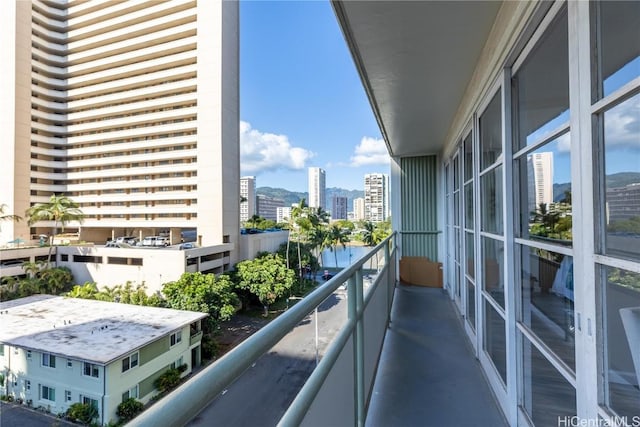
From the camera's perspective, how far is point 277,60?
64.9 m

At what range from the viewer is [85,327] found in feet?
35.0

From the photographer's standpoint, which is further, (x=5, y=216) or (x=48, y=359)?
(x=5, y=216)

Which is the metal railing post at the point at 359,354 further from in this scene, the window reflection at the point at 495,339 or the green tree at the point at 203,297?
the green tree at the point at 203,297

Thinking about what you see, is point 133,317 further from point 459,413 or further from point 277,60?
point 277,60

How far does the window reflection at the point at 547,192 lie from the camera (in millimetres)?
1043

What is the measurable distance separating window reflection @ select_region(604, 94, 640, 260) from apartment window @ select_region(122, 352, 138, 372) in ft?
30.6

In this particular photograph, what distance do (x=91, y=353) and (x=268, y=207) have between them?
203 feet

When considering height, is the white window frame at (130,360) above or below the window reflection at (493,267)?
below

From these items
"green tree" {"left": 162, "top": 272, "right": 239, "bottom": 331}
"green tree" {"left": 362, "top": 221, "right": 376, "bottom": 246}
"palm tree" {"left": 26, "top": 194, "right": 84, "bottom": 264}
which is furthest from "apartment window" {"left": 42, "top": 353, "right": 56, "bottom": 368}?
"palm tree" {"left": 26, "top": 194, "right": 84, "bottom": 264}

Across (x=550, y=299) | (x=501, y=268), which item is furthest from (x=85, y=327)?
(x=550, y=299)

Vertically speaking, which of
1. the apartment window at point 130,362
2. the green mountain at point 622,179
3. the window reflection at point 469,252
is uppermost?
the green mountain at point 622,179

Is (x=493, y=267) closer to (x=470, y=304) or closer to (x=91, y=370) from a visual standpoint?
(x=470, y=304)

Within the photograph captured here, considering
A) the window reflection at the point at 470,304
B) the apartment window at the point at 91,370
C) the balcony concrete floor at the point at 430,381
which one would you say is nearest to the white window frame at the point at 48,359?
the apartment window at the point at 91,370

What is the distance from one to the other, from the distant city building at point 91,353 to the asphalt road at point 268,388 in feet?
12.4
